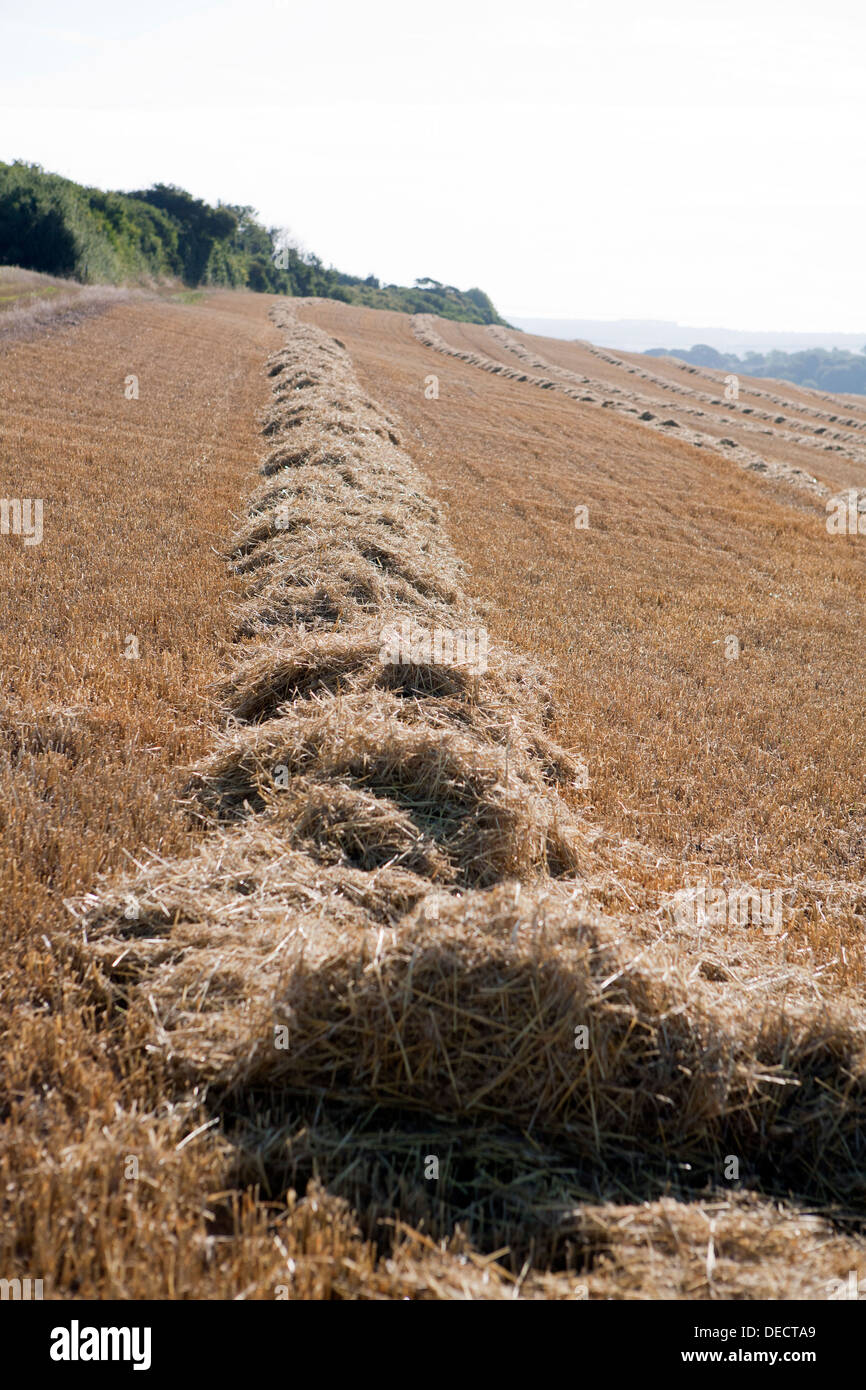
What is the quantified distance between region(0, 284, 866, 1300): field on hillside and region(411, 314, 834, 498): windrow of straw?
12.7 m

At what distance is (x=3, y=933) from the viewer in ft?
11.0

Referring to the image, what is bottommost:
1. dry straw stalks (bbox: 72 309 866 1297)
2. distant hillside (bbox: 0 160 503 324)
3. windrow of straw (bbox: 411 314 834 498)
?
dry straw stalks (bbox: 72 309 866 1297)

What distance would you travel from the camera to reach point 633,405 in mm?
30844

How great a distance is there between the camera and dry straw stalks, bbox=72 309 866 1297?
8.63 ft

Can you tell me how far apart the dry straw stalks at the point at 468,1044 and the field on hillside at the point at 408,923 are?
0.01 meters

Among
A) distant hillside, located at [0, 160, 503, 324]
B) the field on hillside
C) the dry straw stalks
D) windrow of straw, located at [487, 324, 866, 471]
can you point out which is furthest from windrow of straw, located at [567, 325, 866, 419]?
the dry straw stalks

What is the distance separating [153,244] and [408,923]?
6169cm

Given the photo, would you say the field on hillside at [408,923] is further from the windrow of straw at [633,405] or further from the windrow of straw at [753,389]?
the windrow of straw at [753,389]

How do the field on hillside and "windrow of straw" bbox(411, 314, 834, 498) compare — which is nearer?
the field on hillside

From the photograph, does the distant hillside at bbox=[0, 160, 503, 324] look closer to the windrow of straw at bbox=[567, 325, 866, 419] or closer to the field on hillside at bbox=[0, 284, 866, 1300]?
the windrow of straw at bbox=[567, 325, 866, 419]
